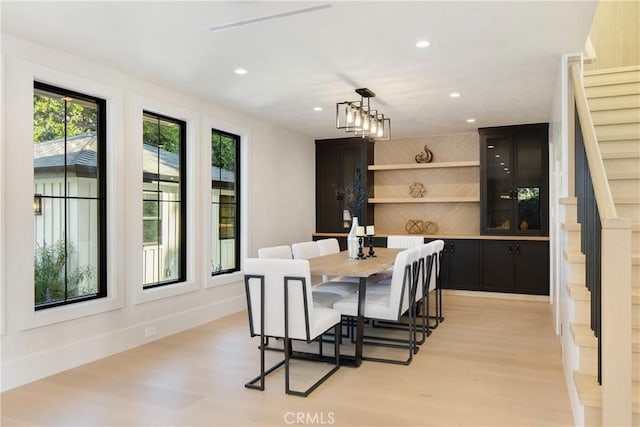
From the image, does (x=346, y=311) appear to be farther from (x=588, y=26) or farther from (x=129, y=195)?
(x=588, y=26)

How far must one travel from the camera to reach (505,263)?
22.4ft

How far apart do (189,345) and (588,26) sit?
4.19 metres

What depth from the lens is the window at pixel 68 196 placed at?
3.75 metres

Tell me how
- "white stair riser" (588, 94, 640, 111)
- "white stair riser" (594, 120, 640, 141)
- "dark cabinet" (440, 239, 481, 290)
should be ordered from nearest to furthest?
"white stair riser" (594, 120, 640, 141), "white stair riser" (588, 94, 640, 111), "dark cabinet" (440, 239, 481, 290)

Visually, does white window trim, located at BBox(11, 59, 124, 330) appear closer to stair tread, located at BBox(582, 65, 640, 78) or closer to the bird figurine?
stair tread, located at BBox(582, 65, 640, 78)

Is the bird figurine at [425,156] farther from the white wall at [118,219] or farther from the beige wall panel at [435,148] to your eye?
the white wall at [118,219]

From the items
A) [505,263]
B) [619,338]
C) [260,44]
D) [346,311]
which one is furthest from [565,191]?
[505,263]

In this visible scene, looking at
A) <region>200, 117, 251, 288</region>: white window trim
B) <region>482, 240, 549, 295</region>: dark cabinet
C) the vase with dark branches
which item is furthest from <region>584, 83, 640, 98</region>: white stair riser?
<region>200, 117, 251, 288</region>: white window trim

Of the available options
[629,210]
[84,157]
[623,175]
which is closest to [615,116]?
[623,175]

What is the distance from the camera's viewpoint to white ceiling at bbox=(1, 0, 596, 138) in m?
2.98

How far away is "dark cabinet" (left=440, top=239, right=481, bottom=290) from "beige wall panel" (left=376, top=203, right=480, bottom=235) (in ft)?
1.93

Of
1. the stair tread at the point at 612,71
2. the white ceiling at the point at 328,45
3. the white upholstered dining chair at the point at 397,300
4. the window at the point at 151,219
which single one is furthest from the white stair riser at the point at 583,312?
the window at the point at 151,219

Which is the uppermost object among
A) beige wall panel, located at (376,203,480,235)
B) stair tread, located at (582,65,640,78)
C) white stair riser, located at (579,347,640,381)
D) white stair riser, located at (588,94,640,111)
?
stair tread, located at (582,65,640,78)

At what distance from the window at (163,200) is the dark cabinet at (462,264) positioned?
12.7 ft
